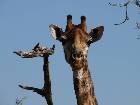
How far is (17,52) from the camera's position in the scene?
9883 mm

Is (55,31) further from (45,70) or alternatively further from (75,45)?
(45,70)

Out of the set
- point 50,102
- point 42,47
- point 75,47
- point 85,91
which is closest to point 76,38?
point 75,47

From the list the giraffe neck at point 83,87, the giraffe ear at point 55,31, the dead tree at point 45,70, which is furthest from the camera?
the dead tree at point 45,70

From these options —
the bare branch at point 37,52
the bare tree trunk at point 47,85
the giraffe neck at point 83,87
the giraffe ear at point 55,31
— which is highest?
the giraffe ear at point 55,31

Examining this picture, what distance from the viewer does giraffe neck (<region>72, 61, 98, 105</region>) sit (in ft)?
29.3

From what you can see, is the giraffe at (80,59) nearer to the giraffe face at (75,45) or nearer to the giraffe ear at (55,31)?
the giraffe face at (75,45)

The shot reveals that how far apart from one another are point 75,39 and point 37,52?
1492 millimetres

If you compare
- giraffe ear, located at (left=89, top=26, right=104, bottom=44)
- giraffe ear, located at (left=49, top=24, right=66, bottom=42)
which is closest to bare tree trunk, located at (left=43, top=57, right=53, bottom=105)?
giraffe ear, located at (left=49, top=24, right=66, bottom=42)

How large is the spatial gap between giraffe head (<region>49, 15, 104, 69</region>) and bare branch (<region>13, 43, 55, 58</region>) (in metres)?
0.59

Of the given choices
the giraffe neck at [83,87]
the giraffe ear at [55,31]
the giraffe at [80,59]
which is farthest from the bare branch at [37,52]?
the giraffe neck at [83,87]

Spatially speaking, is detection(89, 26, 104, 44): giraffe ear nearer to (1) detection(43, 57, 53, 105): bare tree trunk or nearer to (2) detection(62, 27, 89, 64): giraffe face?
(2) detection(62, 27, 89, 64): giraffe face

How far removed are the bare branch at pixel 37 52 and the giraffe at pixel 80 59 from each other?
86 centimetres

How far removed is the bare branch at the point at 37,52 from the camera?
1000cm

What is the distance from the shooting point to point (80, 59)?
895 centimetres
